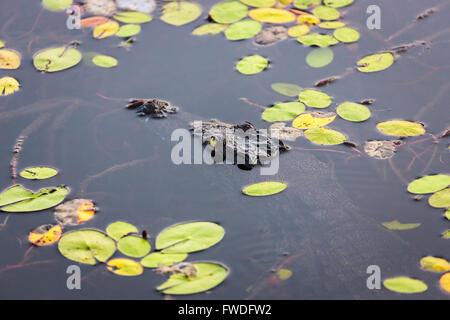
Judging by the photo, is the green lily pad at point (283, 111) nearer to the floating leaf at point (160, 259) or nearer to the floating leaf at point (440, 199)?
the floating leaf at point (440, 199)

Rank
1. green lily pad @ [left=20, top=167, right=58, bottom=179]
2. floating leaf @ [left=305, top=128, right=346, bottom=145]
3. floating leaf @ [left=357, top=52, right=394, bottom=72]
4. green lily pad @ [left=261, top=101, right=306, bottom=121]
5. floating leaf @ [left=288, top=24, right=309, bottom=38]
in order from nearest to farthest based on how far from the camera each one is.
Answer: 1. green lily pad @ [left=20, top=167, right=58, bottom=179]
2. floating leaf @ [left=305, top=128, right=346, bottom=145]
3. green lily pad @ [left=261, top=101, right=306, bottom=121]
4. floating leaf @ [left=357, top=52, right=394, bottom=72]
5. floating leaf @ [left=288, top=24, right=309, bottom=38]

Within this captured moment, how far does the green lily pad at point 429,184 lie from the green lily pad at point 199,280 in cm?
87

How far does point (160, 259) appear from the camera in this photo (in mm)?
2000

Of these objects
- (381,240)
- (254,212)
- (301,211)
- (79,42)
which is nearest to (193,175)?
(254,212)

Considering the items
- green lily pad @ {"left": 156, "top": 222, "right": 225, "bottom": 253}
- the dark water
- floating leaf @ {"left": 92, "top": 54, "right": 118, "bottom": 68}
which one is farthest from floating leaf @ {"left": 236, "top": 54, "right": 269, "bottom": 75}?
green lily pad @ {"left": 156, "top": 222, "right": 225, "bottom": 253}

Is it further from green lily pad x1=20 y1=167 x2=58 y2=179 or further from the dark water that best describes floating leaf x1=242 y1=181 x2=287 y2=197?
green lily pad x1=20 y1=167 x2=58 y2=179

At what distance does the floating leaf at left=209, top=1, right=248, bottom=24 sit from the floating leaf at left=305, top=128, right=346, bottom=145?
3.24 feet

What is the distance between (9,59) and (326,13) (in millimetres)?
1780

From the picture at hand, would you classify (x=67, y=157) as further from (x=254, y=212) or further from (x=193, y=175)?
(x=254, y=212)

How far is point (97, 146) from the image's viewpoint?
2.47 m

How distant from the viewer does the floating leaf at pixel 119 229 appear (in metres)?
2.09

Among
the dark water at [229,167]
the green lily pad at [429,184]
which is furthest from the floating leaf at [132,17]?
the green lily pad at [429,184]

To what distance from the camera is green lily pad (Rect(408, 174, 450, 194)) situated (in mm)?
2236

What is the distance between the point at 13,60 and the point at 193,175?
1.30 meters
